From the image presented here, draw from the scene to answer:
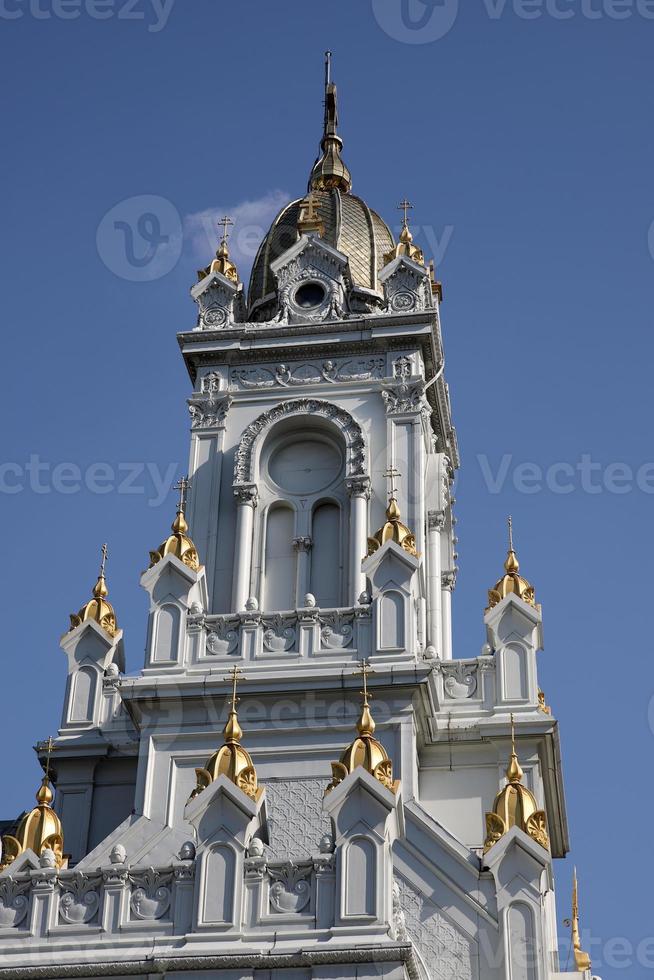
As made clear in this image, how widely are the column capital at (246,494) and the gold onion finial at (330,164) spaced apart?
9472 millimetres

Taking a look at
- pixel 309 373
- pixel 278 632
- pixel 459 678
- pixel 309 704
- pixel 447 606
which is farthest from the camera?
pixel 447 606

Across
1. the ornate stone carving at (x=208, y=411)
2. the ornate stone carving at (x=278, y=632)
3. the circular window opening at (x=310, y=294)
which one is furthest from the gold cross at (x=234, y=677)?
the circular window opening at (x=310, y=294)

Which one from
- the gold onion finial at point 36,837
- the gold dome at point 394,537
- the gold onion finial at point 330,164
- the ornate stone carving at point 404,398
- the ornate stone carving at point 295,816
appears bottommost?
the gold onion finial at point 36,837

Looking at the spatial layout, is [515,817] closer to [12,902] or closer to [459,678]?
[459,678]

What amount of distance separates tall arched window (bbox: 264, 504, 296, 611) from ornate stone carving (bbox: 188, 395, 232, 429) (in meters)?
2.35

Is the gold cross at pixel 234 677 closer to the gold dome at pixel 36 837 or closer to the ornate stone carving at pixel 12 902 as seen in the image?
the gold dome at pixel 36 837

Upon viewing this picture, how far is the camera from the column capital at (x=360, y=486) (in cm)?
3744

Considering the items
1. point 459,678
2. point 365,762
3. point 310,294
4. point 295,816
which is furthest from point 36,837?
point 310,294

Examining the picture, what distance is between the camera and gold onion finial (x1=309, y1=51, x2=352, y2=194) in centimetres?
4488

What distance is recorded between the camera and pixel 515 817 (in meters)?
29.2

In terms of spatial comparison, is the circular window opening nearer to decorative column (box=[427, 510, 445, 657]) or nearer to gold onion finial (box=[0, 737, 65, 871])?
decorative column (box=[427, 510, 445, 657])

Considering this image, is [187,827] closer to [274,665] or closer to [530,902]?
[274,665]

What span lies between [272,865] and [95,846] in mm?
8089

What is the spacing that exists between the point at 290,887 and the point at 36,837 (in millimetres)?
5307
